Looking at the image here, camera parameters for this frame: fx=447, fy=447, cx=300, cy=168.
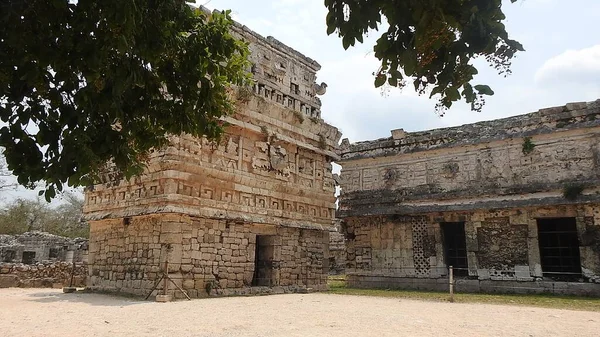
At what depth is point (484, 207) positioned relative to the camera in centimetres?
1478

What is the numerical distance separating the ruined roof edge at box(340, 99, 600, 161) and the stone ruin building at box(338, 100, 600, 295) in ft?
0.12

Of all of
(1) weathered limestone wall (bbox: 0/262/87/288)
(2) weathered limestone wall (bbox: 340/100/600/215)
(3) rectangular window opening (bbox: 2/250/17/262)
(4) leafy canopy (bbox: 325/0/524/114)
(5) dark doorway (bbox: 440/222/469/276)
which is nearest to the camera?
(4) leafy canopy (bbox: 325/0/524/114)

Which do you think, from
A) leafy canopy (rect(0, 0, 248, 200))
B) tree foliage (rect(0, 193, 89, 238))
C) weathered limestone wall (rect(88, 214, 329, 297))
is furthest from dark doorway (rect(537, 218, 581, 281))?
tree foliage (rect(0, 193, 89, 238))

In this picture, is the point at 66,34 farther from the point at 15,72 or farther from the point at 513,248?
the point at 513,248

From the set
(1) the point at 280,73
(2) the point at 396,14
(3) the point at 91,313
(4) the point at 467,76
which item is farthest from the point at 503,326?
(1) the point at 280,73

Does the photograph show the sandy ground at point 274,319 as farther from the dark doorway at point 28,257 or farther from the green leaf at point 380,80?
the dark doorway at point 28,257

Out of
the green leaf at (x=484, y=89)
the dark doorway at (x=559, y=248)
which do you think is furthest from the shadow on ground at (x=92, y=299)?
the dark doorway at (x=559, y=248)

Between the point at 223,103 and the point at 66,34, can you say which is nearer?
the point at 66,34

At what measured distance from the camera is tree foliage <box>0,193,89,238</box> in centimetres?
2961

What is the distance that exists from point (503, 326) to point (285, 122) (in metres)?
8.53

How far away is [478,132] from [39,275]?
15298 mm

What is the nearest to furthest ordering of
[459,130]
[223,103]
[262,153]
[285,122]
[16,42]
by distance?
[16,42] → [223,103] → [262,153] → [285,122] → [459,130]

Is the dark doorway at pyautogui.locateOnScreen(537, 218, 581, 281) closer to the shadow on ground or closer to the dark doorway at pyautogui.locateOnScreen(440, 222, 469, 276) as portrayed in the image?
the dark doorway at pyautogui.locateOnScreen(440, 222, 469, 276)

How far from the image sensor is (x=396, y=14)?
317cm
